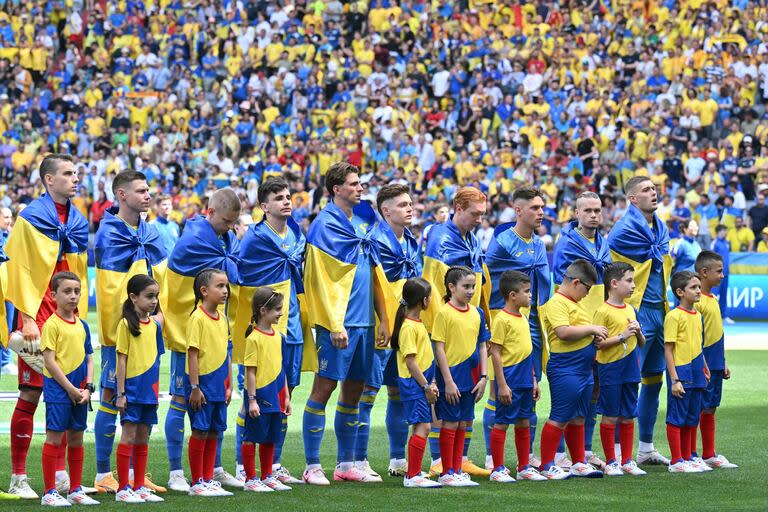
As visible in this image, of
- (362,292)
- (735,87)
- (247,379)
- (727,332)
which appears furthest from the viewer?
(735,87)

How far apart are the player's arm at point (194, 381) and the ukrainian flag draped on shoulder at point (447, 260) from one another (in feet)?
6.89

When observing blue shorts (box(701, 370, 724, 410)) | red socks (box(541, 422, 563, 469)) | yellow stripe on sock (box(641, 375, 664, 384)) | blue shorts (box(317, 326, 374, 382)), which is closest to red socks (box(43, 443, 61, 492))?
blue shorts (box(317, 326, 374, 382))

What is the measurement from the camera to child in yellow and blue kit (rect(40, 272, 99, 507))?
28.9 ft

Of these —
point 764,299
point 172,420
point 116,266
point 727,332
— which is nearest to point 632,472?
point 172,420

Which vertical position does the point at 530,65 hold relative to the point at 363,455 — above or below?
above

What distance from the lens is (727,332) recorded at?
22969 millimetres

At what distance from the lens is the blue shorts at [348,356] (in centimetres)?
998

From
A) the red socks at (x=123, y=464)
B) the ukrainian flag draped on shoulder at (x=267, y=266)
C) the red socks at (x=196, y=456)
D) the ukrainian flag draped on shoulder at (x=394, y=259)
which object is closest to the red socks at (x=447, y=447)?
the ukrainian flag draped on shoulder at (x=394, y=259)

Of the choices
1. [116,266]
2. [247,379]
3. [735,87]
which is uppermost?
[735,87]

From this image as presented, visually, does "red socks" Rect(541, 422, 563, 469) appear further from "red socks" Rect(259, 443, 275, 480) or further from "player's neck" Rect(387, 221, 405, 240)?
"red socks" Rect(259, 443, 275, 480)

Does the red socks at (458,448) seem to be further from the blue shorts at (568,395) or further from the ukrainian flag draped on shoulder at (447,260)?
the ukrainian flag draped on shoulder at (447,260)

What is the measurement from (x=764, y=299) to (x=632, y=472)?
15.4 metres

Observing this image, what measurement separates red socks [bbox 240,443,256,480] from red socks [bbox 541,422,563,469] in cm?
214

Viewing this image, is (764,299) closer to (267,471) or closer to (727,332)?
(727,332)
